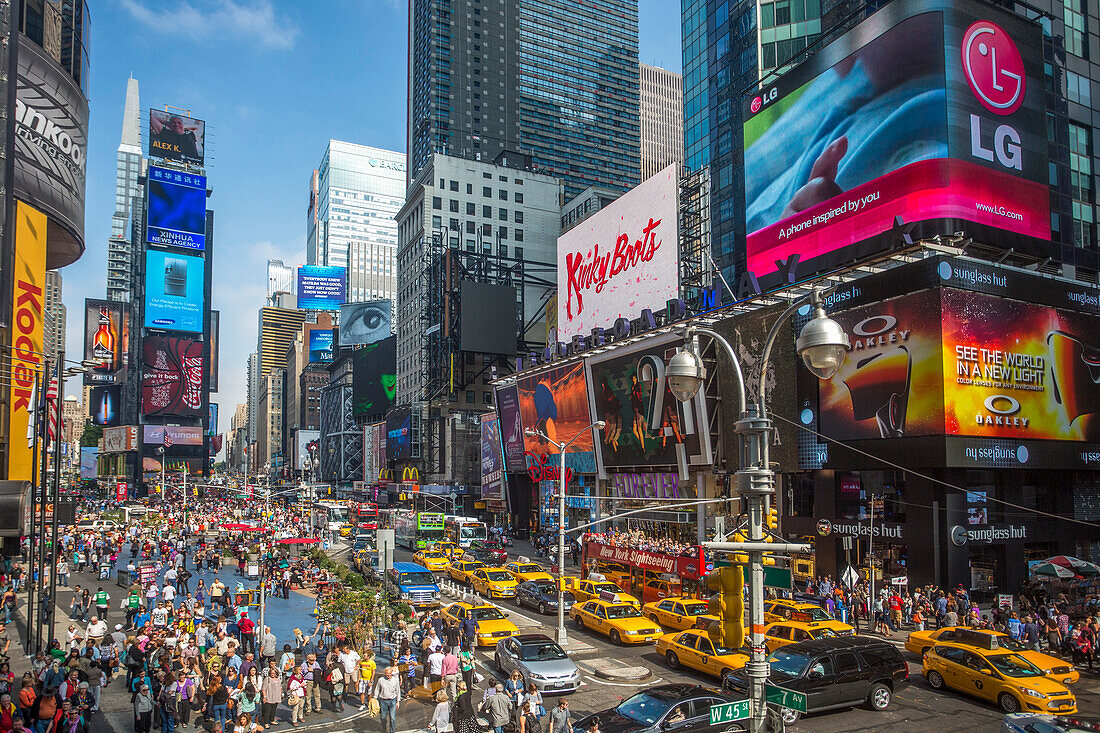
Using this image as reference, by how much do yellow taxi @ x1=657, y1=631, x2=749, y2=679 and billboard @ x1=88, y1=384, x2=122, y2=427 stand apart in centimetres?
15224

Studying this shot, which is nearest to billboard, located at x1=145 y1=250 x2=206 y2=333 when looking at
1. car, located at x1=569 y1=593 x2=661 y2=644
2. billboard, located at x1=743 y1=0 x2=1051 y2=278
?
billboard, located at x1=743 y1=0 x2=1051 y2=278

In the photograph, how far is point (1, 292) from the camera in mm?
38562

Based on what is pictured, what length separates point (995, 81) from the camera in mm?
42344

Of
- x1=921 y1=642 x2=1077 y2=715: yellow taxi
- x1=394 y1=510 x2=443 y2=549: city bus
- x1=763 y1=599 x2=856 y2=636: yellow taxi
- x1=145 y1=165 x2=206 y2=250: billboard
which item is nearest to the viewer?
x1=921 y1=642 x2=1077 y2=715: yellow taxi

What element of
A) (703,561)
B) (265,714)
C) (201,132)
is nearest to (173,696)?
(265,714)

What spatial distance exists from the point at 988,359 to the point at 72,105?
50.2m

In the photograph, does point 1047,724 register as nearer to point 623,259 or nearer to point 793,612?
point 793,612

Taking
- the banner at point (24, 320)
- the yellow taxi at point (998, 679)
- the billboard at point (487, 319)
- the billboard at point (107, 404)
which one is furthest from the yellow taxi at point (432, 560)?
the billboard at point (107, 404)

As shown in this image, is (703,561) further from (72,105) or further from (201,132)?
(201,132)

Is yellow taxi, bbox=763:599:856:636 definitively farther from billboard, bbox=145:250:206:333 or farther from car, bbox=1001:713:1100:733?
billboard, bbox=145:250:206:333

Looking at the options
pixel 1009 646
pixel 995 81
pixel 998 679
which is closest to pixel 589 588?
pixel 1009 646

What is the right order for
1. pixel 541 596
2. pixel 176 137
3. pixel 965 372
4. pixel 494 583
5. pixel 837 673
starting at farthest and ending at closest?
pixel 176 137 < pixel 494 583 < pixel 965 372 < pixel 541 596 < pixel 837 673

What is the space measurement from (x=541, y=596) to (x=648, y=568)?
206 inches

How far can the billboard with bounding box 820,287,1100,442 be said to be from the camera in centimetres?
3475
